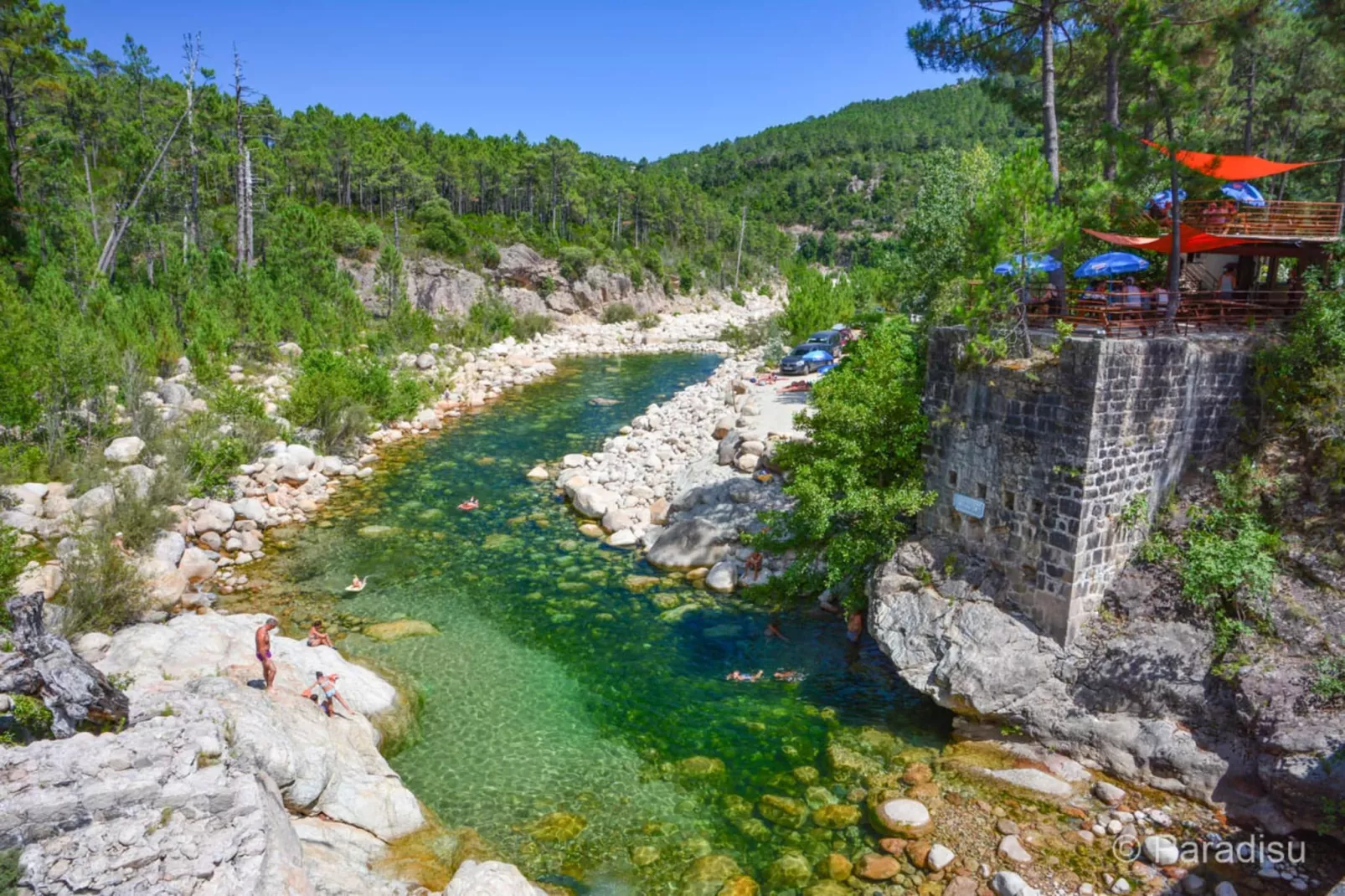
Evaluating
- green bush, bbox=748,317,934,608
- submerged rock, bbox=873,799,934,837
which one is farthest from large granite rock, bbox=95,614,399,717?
green bush, bbox=748,317,934,608

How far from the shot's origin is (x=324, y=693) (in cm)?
1080

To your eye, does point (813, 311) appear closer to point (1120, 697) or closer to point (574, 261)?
point (574, 261)

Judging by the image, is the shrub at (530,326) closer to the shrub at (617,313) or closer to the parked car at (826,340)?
the shrub at (617,313)

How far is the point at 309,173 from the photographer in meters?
62.1

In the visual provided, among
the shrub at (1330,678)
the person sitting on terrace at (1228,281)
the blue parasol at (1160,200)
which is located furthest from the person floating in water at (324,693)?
the blue parasol at (1160,200)

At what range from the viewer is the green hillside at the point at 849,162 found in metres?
115

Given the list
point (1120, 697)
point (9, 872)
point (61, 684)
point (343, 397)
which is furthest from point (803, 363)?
point (9, 872)

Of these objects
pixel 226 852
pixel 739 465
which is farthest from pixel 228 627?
pixel 739 465

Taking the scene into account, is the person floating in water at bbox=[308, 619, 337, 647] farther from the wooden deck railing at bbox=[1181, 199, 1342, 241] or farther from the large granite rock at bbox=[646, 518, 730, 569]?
the wooden deck railing at bbox=[1181, 199, 1342, 241]

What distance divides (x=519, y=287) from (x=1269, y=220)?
172 ft

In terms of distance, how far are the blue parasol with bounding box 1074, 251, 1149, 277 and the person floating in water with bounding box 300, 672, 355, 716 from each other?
14.0 m

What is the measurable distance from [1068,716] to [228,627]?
13.0 m

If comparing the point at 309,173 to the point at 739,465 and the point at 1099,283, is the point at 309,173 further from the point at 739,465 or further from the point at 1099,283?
the point at 1099,283

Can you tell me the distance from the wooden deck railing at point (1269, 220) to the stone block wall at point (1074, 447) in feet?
9.10
